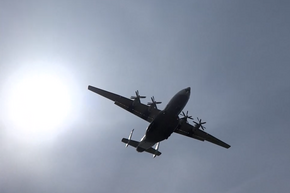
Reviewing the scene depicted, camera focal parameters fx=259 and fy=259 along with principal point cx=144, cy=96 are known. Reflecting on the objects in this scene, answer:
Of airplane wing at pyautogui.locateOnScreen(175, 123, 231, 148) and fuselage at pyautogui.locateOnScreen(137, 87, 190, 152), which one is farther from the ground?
airplane wing at pyautogui.locateOnScreen(175, 123, 231, 148)

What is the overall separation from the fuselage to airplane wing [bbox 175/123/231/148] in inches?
297

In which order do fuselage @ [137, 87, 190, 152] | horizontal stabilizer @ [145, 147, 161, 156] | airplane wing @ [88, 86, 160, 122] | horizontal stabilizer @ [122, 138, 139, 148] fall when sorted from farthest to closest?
horizontal stabilizer @ [145, 147, 161, 156] < horizontal stabilizer @ [122, 138, 139, 148] < airplane wing @ [88, 86, 160, 122] < fuselage @ [137, 87, 190, 152]

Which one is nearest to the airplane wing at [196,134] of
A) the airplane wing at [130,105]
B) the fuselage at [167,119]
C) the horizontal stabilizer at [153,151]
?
the horizontal stabilizer at [153,151]

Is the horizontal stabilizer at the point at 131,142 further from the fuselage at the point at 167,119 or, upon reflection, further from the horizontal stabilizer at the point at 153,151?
the fuselage at the point at 167,119

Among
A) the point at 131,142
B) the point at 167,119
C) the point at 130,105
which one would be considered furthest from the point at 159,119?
the point at 131,142

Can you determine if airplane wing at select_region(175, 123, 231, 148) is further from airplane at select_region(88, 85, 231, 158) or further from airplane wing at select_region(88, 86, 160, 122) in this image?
airplane wing at select_region(88, 86, 160, 122)

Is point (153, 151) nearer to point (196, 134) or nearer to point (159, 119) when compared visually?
point (196, 134)

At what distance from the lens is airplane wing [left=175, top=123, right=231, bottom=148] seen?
56.2 meters

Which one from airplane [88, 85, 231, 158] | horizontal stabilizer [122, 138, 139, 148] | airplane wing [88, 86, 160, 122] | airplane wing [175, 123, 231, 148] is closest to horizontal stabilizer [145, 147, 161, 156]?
airplane [88, 85, 231, 158]

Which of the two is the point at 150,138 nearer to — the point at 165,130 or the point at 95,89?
the point at 165,130

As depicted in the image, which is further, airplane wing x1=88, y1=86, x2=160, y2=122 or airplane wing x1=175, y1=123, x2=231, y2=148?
airplane wing x1=175, y1=123, x2=231, y2=148

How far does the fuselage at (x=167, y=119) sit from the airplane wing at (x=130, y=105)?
4.21 metres

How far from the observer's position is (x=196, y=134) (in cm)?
5734

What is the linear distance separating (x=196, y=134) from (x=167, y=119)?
13233 mm
